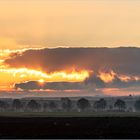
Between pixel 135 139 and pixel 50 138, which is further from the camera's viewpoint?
pixel 50 138

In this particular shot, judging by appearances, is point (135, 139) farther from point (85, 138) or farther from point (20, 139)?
point (20, 139)

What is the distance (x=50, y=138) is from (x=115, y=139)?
9194 mm

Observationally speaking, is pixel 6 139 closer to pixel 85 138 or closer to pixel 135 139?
pixel 85 138

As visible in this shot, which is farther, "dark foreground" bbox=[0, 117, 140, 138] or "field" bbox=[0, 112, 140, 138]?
"field" bbox=[0, 112, 140, 138]

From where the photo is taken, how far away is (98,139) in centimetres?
7369

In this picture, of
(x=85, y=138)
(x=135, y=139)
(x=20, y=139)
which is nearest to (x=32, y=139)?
(x=20, y=139)

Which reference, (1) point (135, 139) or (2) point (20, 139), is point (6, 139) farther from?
(1) point (135, 139)

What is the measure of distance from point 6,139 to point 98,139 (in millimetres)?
11909

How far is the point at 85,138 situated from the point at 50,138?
4.76 m

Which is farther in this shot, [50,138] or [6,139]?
[50,138]

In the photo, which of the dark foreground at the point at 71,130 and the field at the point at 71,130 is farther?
the field at the point at 71,130

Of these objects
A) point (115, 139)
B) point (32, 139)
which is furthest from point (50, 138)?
point (115, 139)

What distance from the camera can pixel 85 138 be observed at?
253 ft

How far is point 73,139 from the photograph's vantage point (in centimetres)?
7375
